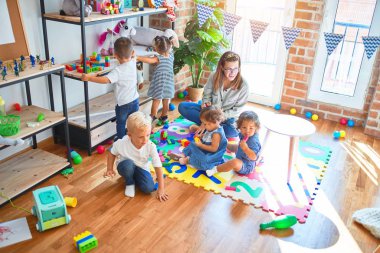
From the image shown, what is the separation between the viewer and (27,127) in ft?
8.45

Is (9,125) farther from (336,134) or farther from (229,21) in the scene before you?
(336,134)

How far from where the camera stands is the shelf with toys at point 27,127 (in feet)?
7.98

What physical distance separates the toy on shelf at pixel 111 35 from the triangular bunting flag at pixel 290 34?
1526 mm

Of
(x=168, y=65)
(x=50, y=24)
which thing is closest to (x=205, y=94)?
(x=168, y=65)

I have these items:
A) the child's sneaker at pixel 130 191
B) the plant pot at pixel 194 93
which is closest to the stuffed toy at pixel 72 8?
the child's sneaker at pixel 130 191

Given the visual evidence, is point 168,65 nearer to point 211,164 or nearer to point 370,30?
point 211,164

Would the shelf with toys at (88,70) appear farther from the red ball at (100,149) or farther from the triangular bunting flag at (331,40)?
the triangular bunting flag at (331,40)

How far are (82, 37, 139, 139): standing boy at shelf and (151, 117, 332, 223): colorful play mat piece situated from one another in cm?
42

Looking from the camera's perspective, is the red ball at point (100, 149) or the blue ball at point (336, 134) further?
the blue ball at point (336, 134)

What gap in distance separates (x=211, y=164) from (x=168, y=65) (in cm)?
115

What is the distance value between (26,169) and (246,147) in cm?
166

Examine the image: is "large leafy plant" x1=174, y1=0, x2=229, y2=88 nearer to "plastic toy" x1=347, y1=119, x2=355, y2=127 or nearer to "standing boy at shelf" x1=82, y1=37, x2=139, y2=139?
"standing boy at shelf" x1=82, y1=37, x2=139, y2=139

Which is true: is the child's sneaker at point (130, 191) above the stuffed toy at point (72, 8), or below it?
below

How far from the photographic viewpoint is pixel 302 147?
353cm
